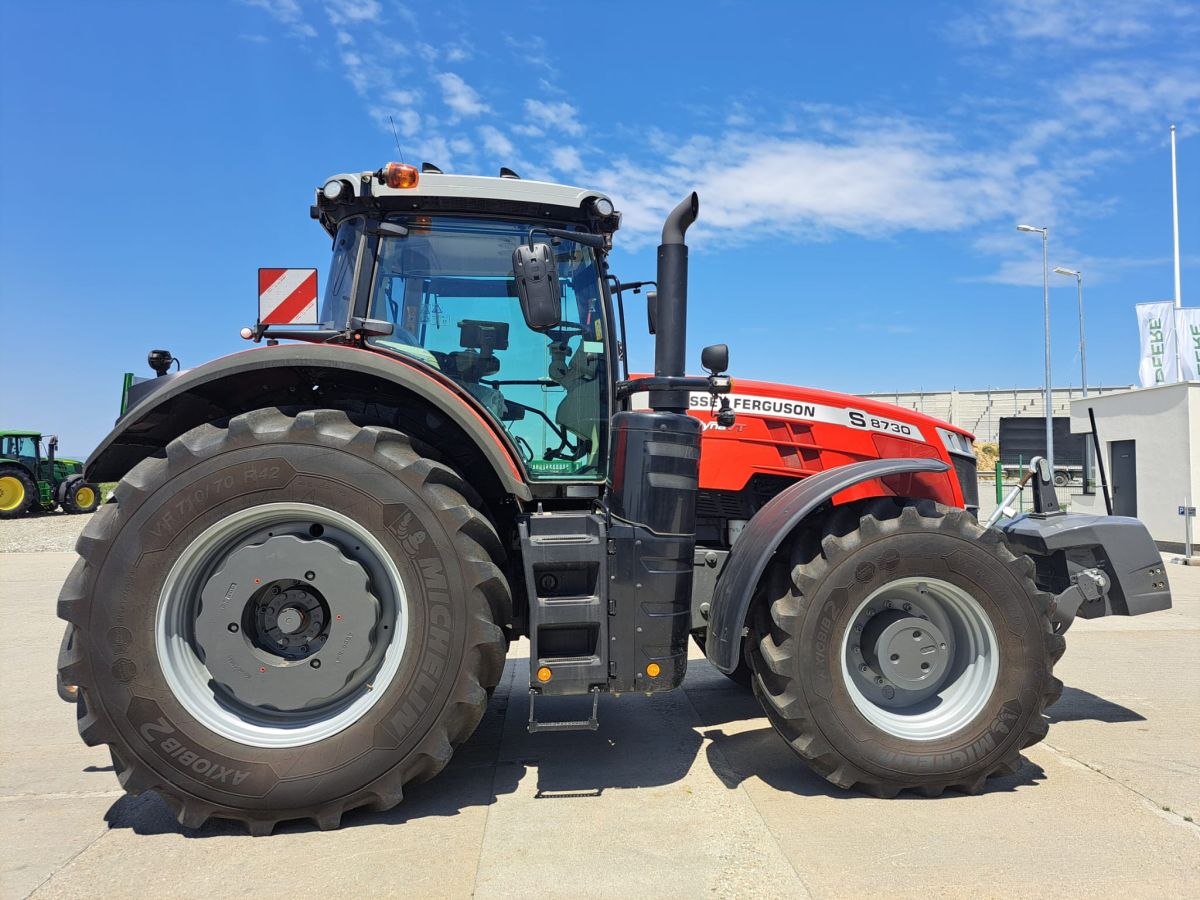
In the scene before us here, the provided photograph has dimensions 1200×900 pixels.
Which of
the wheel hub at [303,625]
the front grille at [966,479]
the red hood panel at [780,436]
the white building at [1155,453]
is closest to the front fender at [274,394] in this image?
the wheel hub at [303,625]

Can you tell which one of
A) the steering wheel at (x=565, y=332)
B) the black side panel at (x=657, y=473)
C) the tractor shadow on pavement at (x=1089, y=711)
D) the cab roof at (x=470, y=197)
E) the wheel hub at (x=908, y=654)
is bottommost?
the tractor shadow on pavement at (x=1089, y=711)

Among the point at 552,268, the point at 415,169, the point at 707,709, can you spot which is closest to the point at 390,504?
the point at 552,268

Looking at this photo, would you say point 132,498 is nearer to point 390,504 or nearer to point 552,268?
point 390,504

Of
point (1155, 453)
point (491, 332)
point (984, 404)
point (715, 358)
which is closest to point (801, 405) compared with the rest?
point (715, 358)

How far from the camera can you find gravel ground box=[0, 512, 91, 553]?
1429 centimetres

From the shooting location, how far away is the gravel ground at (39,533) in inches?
563

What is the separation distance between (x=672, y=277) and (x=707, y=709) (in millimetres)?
2439

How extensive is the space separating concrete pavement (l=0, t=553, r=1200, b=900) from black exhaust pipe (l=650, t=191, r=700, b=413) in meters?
1.70

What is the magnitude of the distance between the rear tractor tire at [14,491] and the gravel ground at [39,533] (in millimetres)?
329

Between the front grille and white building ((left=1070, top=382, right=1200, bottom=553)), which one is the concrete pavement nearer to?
the front grille

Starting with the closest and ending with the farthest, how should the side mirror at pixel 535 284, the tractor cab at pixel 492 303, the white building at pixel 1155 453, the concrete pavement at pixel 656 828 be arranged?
the concrete pavement at pixel 656 828 < the side mirror at pixel 535 284 < the tractor cab at pixel 492 303 < the white building at pixel 1155 453

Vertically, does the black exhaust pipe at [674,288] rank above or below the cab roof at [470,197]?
below

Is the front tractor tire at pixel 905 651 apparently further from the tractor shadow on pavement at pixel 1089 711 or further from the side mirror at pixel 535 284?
the side mirror at pixel 535 284

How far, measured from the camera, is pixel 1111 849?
2.65 meters
